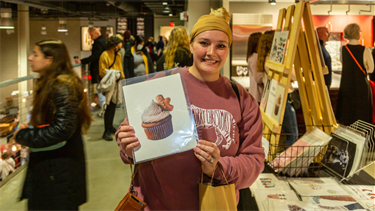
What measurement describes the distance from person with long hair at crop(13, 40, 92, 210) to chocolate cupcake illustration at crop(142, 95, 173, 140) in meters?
1.00

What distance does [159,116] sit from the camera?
1.11 metres

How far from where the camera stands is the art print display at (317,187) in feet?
6.49

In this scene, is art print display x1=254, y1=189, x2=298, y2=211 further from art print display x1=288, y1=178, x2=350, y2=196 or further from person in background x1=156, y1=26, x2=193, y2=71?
person in background x1=156, y1=26, x2=193, y2=71

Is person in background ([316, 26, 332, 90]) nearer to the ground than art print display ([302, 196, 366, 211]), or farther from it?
farther from it

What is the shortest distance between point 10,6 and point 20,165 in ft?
21.6

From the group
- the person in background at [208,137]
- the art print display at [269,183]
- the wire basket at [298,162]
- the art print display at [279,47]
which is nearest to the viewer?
the person in background at [208,137]

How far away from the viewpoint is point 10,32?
341 inches

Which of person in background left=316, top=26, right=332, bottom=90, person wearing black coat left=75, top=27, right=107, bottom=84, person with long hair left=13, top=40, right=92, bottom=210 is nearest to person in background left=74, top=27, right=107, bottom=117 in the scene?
person wearing black coat left=75, top=27, right=107, bottom=84

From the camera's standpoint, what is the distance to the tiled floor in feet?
10.1

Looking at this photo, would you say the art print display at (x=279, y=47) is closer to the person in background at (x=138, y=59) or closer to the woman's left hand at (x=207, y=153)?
the woman's left hand at (x=207, y=153)

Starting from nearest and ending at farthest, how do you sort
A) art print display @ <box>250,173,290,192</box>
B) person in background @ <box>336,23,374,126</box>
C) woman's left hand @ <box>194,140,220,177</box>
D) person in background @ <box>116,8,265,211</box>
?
1. woman's left hand @ <box>194,140,220,177</box>
2. person in background @ <box>116,8,265,211</box>
3. art print display @ <box>250,173,290,192</box>
4. person in background @ <box>336,23,374,126</box>

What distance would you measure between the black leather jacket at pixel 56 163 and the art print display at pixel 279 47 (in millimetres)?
1830

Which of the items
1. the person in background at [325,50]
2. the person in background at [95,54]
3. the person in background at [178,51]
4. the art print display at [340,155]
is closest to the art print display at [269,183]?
the art print display at [340,155]

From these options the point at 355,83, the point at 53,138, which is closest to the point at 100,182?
the point at 53,138
